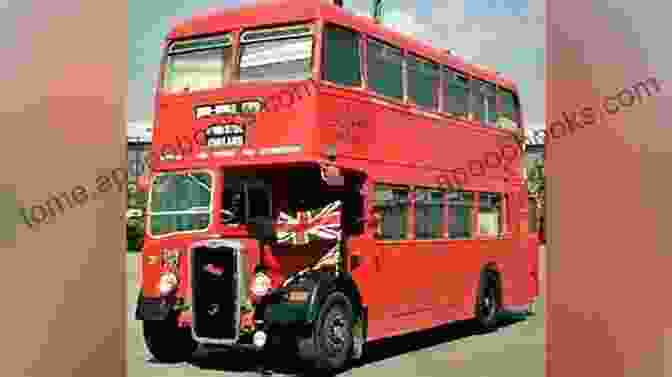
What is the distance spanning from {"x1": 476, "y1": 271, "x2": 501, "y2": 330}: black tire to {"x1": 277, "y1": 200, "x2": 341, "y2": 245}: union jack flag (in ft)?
11.5

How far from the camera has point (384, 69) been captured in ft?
31.1

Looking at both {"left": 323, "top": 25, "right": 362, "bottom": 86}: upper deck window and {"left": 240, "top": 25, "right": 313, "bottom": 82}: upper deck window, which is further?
{"left": 323, "top": 25, "right": 362, "bottom": 86}: upper deck window

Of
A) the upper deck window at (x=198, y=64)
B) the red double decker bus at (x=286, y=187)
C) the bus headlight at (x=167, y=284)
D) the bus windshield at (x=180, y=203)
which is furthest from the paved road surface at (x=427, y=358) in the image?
the upper deck window at (x=198, y=64)

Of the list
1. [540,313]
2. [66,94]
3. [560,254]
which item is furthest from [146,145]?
[540,313]

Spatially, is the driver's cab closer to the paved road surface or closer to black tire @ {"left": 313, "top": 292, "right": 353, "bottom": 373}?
black tire @ {"left": 313, "top": 292, "right": 353, "bottom": 373}

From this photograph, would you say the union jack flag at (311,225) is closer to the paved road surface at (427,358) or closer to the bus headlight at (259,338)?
the bus headlight at (259,338)

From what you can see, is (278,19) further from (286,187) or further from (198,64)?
(286,187)

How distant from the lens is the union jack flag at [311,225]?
343 inches

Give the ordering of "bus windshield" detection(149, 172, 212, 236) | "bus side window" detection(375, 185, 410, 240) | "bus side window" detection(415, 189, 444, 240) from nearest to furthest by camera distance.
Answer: "bus windshield" detection(149, 172, 212, 236)
"bus side window" detection(375, 185, 410, 240)
"bus side window" detection(415, 189, 444, 240)

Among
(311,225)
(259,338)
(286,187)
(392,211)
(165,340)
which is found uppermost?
(286,187)

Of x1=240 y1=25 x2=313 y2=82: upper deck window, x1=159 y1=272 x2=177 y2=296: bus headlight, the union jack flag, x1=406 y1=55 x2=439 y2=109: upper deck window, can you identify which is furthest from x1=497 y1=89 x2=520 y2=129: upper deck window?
x1=159 y1=272 x2=177 y2=296: bus headlight

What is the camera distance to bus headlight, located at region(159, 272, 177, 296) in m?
8.74

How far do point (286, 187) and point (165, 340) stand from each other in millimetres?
1856

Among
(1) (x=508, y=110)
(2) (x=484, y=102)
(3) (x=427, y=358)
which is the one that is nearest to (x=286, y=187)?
(3) (x=427, y=358)
